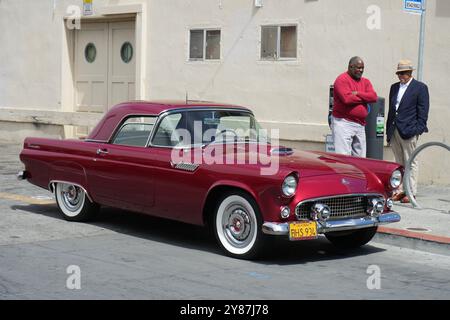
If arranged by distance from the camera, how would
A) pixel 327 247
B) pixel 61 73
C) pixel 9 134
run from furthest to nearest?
pixel 9 134 → pixel 61 73 → pixel 327 247

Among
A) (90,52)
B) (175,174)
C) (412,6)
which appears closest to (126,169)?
(175,174)

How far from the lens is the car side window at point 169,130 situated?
25.0 ft

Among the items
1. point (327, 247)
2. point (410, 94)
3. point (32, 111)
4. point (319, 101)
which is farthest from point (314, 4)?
point (32, 111)

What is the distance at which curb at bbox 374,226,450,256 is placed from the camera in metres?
7.56

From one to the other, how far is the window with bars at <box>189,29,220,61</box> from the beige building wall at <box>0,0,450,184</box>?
0.11 metres

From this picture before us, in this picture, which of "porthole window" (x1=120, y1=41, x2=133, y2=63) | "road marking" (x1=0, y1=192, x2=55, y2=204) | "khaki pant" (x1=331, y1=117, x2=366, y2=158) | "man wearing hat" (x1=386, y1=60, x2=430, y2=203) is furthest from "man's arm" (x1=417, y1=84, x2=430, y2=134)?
"porthole window" (x1=120, y1=41, x2=133, y2=63)

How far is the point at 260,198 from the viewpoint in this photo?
→ 21.7 feet

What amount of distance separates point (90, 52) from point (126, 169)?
925 centimetres

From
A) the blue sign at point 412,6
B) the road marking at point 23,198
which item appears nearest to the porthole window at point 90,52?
the road marking at point 23,198

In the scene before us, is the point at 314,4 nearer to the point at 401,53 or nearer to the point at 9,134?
the point at 401,53

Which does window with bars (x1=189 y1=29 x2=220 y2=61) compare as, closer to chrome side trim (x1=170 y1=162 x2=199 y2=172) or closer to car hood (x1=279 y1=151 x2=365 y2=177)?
car hood (x1=279 y1=151 x2=365 y2=177)

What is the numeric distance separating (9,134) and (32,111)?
3.35ft

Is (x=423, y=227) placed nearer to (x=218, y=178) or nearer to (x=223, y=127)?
(x=223, y=127)

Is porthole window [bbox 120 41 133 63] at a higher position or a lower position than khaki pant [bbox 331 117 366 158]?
higher
